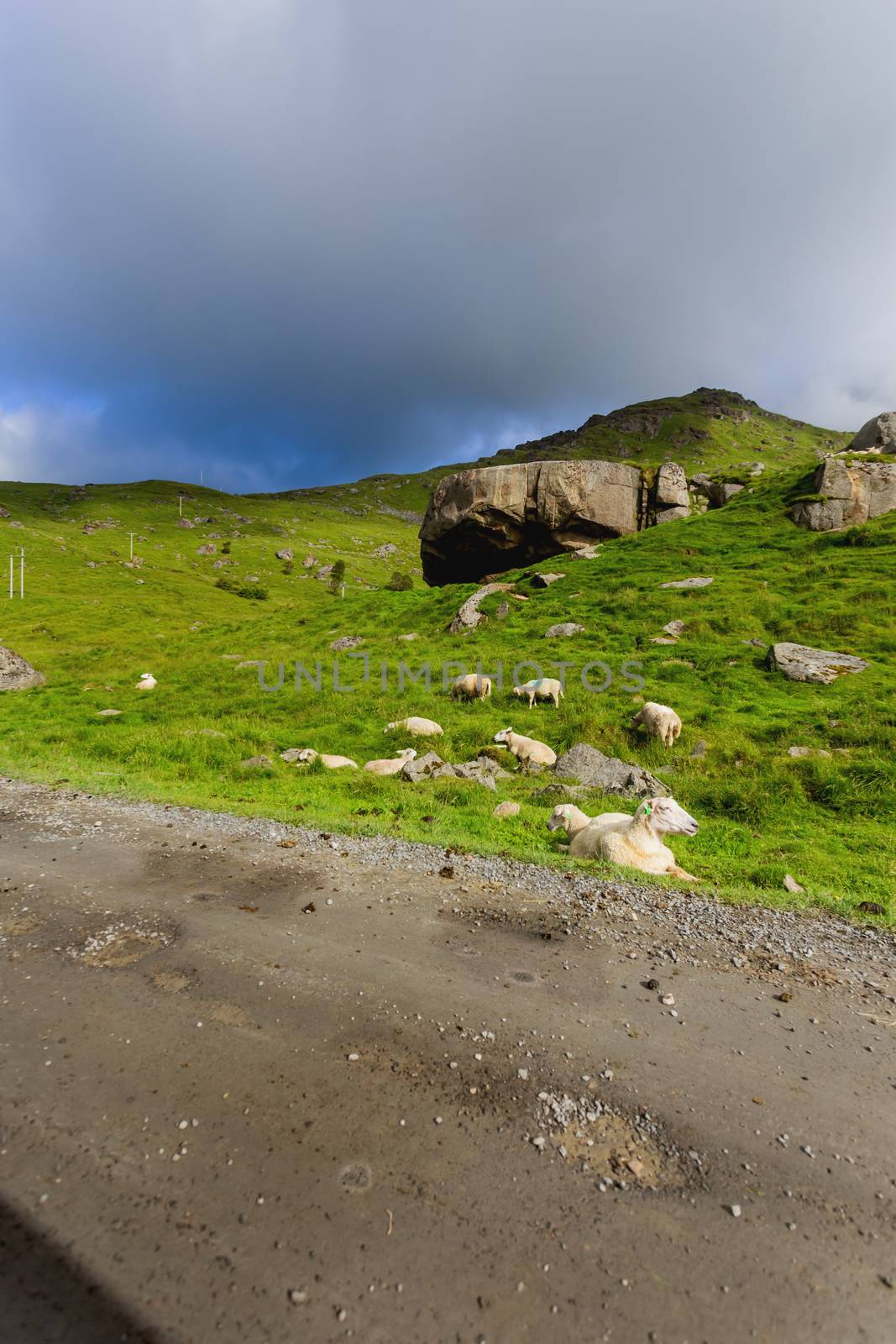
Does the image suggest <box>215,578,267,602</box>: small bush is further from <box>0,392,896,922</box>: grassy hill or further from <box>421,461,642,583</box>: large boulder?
<box>421,461,642,583</box>: large boulder

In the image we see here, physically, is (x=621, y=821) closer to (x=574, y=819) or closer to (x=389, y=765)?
(x=574, y=819)

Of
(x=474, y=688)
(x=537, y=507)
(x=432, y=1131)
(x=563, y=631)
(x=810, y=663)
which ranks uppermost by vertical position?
(x=537, y=507)

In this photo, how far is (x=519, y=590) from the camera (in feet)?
108

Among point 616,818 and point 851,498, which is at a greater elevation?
point 851,498

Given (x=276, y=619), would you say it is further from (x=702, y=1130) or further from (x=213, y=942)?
(x=702, y=1130)

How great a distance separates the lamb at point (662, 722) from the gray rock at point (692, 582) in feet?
49.9

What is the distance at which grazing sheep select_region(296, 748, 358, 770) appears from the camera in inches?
588

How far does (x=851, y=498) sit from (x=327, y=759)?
3626cm

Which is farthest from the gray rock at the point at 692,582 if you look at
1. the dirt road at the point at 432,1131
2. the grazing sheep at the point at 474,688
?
the dirt road at the point at 432,1131

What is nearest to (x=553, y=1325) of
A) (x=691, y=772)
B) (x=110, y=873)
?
(x=110, y=873)

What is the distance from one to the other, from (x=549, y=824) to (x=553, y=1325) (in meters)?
8.13

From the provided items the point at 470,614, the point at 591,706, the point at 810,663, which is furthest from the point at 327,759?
the point at 810,663

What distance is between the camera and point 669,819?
33.8 feet

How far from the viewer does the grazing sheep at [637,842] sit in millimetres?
9250
